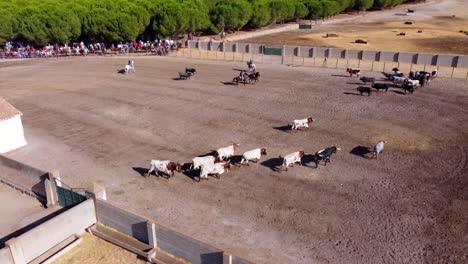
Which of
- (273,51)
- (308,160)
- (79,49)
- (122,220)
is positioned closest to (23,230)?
(122,220)

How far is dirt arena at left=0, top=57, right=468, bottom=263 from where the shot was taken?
18734 mm

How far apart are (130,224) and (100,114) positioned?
63.1 feet

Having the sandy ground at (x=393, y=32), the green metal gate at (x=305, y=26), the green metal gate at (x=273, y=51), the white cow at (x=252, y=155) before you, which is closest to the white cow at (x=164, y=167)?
the white cow at (x=252, y=155)

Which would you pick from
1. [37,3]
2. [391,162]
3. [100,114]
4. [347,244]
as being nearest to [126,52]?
[37,3]

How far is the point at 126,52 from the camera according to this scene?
64125 mm

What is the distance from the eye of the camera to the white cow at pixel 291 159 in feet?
80.7

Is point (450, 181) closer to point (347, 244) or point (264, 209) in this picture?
point (347, 244)

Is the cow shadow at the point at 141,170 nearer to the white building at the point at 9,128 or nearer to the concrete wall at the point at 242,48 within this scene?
the white building at the point at 9,128

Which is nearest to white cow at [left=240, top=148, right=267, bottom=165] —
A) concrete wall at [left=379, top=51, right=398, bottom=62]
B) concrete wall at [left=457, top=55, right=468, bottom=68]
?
concrete wall at [left=379, top=51, right=398, bottom=62]

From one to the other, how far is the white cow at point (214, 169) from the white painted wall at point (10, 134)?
14.3 m

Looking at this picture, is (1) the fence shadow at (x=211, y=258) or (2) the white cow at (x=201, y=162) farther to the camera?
(2) the white cow at (x=201, y=162)

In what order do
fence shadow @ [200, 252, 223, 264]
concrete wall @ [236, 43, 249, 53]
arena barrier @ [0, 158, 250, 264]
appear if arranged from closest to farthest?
fence shadow @ [200, 252, 223, 264], arena barrier @ [0, 158, 250, 264], concrete wall @ [236, 43, 249, 53]

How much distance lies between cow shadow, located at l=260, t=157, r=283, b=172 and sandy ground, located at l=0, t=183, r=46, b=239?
42.4ft

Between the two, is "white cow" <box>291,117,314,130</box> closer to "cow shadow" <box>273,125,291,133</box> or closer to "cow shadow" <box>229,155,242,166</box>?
"cow shadow" <box>273,125,291,133</box>
